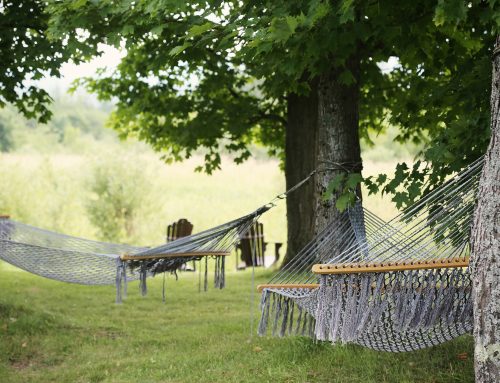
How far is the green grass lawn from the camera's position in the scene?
4148 millimetres

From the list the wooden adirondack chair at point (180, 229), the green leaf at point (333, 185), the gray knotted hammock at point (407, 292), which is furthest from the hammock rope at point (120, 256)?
the wooden adirondack chair at point (180, 229)

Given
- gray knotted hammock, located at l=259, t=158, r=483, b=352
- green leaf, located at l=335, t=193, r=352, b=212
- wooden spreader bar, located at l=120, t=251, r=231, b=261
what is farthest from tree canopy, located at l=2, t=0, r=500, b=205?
wooden spreader bar, located at l=120, t=251, r=231, b=261

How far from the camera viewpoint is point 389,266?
128 inches

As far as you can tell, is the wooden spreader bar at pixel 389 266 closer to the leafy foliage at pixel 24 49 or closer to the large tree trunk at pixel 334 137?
the large tree trunk at pixel 334 137

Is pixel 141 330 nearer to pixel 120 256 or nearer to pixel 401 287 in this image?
pixel 120 256

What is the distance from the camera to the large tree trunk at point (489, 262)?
10.1 feet

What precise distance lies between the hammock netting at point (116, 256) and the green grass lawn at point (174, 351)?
0.48 m

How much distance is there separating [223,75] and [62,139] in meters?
28.3

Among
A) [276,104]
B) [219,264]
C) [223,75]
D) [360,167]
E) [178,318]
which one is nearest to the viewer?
[360,167]

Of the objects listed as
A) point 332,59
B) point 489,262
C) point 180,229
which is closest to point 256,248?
point 180,229

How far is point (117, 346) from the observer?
17.8 ft

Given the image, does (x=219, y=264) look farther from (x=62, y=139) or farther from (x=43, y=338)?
(x=62, y=139)

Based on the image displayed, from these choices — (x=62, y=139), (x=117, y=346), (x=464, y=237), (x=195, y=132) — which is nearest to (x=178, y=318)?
(x=117, y=346)

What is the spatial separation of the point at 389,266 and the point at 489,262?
1.41 feet
